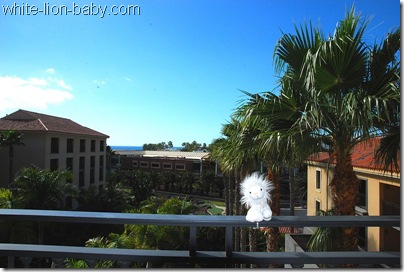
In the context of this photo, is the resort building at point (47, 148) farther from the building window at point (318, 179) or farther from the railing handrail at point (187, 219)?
the railing handrail at point (187, 219)

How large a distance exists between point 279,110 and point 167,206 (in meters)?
7.47

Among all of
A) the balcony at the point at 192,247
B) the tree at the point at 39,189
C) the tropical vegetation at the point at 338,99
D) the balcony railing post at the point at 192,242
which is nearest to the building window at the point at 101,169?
the tree at the point at 39,189

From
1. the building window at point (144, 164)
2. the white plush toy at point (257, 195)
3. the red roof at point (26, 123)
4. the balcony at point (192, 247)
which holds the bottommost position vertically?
the building window at point (144, 164)

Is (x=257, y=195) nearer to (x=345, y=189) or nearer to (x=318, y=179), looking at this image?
(x=345, y=189)

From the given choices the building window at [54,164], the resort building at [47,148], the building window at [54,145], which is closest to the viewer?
the resort building at [47,148]

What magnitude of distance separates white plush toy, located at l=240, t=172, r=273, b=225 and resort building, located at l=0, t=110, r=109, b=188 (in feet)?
64.0

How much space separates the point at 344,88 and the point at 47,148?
21144 millimetres

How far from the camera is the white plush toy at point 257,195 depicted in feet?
4.72

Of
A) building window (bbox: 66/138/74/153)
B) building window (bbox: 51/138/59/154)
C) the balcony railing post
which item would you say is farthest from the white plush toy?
building window (bbox: 66/138/74/153)

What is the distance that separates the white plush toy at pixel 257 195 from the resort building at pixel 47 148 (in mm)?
19512

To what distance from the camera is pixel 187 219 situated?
1.33 meters

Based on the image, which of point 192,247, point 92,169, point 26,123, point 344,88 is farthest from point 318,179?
point 92,169

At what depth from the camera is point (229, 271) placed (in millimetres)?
1390

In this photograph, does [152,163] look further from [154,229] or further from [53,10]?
[53,10]
